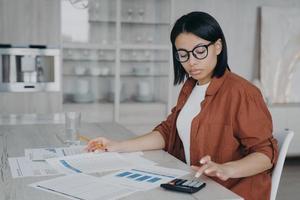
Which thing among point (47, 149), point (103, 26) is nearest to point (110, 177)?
point (47, 149)

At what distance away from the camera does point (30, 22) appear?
3.90 meters

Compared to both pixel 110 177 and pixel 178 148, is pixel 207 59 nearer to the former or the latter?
pixel 178 148

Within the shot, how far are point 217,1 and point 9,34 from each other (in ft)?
7.53

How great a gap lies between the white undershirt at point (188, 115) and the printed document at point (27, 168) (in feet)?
1.78

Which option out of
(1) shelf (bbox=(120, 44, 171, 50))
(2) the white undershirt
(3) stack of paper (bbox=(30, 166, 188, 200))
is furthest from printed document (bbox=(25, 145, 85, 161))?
(1) shelf (bbox=(120, 44, 171, 50))

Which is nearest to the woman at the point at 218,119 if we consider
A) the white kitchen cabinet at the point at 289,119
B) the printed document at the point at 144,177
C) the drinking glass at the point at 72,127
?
the printed document at the point at 144,177

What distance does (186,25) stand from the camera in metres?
1.58

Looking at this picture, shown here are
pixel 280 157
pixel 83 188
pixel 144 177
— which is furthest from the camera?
pixel 280 157

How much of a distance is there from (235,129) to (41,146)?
790 millimetres

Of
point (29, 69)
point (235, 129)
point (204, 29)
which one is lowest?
point (235, 129)

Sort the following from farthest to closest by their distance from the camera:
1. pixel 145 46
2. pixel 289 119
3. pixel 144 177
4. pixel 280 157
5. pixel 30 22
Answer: pixel 289 119
pixel 145 46
pixel 30 22
pixel 280 157
pixel 144 177

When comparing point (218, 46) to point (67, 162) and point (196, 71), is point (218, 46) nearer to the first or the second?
point (196, 71)

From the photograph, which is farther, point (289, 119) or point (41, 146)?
point (289, 119)

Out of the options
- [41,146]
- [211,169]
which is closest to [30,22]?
[41,146]
